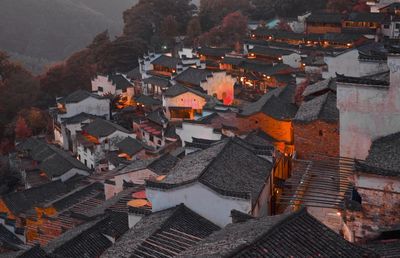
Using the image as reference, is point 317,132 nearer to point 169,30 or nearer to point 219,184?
point 219,184

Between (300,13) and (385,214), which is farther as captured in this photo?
(300,13)

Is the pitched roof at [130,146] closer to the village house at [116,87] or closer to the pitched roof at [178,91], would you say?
the pitched roof at [178,91]

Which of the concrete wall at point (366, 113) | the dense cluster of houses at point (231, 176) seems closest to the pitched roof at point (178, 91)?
the dense cluster of houses at point (231, 176)

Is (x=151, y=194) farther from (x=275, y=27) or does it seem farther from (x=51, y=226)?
(x=275, y=27)

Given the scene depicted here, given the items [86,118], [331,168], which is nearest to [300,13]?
[86,118]

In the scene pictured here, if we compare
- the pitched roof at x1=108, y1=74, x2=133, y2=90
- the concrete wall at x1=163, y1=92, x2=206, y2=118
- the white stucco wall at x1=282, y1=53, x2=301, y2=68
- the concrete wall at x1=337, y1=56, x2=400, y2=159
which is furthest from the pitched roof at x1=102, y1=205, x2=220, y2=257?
the pitched roof at x1=108, y1=74, x2=133, y2=90
